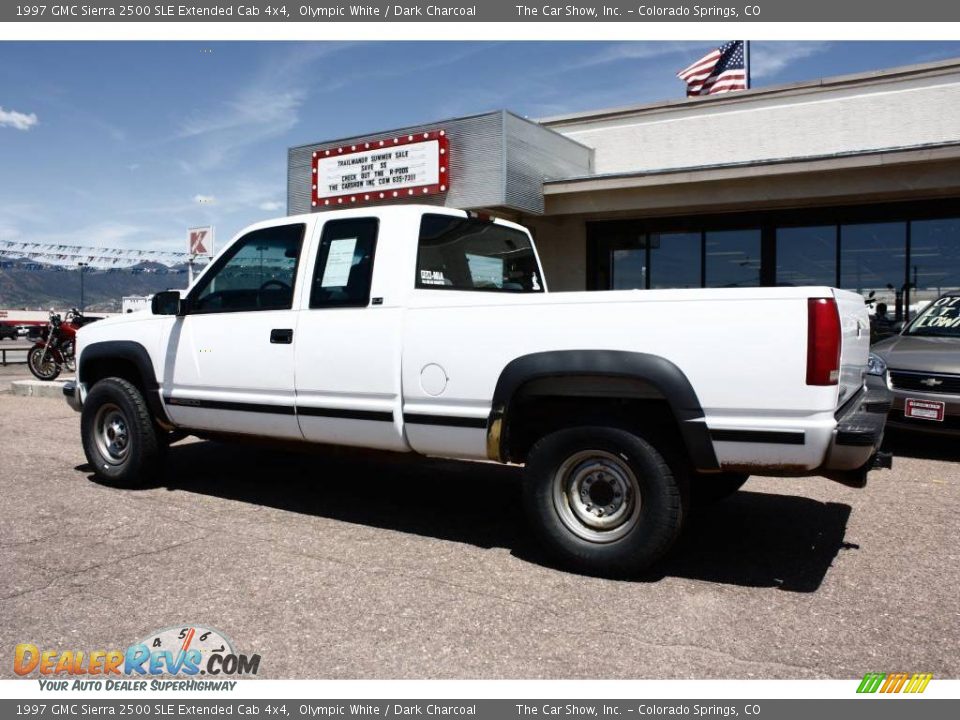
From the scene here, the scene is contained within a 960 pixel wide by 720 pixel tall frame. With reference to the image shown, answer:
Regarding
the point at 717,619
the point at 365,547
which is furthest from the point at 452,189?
the point at 717,619

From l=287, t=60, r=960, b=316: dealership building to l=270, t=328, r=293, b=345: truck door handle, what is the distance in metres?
7.05

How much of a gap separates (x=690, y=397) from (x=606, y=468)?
0.65m

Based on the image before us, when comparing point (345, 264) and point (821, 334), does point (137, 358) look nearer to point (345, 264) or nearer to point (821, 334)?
point (345, 264)

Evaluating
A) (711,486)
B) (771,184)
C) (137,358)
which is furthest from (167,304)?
(771,184)

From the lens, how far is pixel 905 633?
136 inches

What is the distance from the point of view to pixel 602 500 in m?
4.26

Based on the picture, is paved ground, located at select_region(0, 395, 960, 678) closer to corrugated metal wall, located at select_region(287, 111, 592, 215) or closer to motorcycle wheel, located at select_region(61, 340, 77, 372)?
corrugated metal wall, located at select_region(287, 111, 592, 215)

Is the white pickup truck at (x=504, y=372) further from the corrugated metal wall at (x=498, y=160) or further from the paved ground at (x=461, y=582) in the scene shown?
the corrugated metal wall at (x=498, y=160)

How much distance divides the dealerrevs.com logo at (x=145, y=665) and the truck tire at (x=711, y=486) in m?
2.83

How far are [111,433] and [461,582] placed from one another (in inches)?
143

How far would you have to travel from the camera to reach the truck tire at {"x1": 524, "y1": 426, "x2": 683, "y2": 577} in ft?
13.1

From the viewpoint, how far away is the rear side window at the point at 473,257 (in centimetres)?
512

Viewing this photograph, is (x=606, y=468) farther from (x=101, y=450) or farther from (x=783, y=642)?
(x=101, y=450)

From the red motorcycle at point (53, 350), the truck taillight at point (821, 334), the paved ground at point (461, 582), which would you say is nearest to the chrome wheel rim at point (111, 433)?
the paved ground at point (461, 582)
